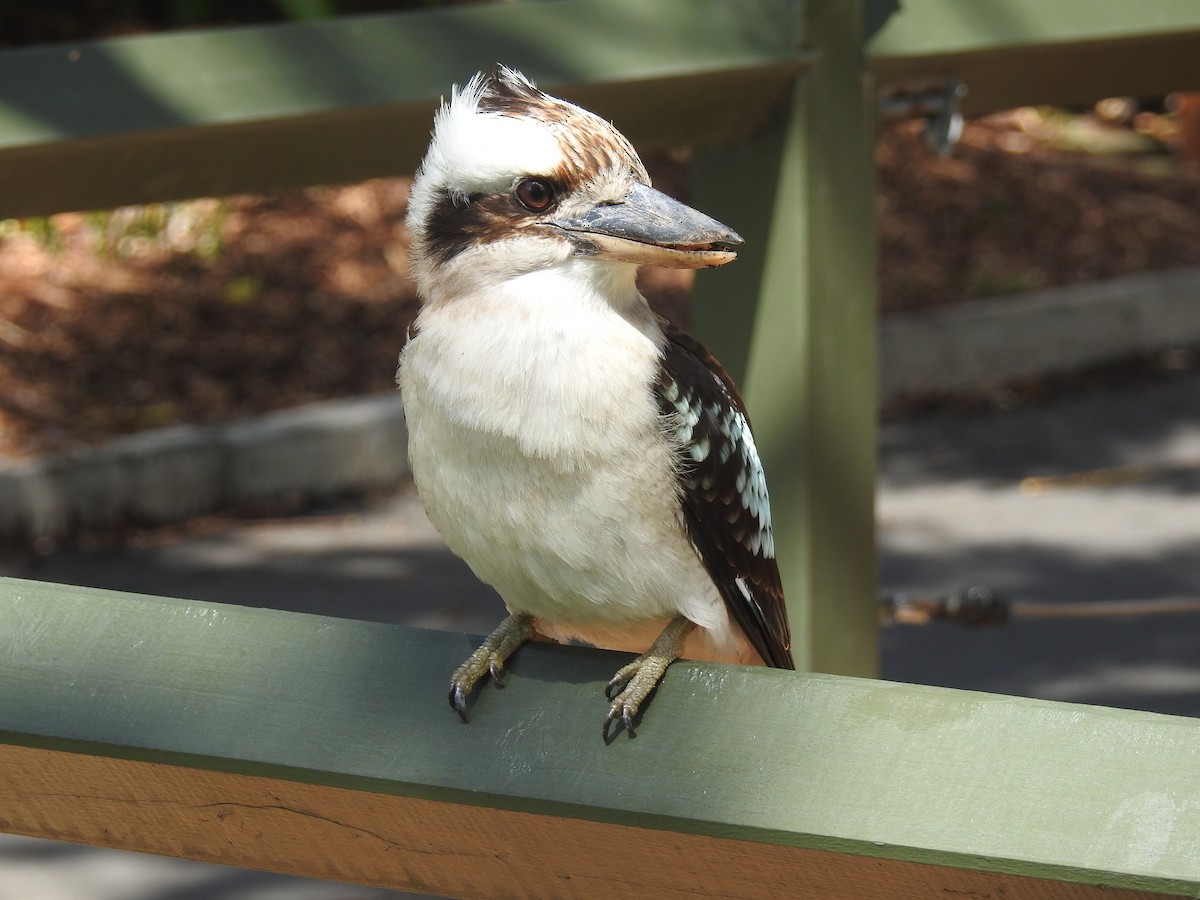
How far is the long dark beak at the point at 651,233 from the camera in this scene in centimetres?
172

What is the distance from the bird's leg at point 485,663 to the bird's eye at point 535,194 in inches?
18.9

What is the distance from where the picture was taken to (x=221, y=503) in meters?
5.82

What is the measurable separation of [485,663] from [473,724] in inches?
4.4

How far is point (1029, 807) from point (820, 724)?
7.7 inches

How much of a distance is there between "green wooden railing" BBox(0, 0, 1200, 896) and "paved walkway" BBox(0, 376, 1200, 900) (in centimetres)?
195

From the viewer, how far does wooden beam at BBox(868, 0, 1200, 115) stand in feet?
8.27

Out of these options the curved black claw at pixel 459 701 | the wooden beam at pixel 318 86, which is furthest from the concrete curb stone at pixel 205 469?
the curved black claw at pixel 459 701

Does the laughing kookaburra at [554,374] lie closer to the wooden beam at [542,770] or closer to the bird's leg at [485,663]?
the bird's leg at [485,663]

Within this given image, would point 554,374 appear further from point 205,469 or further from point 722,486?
point 205,469

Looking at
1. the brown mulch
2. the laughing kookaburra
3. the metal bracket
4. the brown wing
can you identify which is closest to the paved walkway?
the brown mulch

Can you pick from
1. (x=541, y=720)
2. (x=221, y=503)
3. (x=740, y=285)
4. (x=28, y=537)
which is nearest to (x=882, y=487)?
(x=221, y=503)

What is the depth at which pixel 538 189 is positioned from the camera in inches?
72.1

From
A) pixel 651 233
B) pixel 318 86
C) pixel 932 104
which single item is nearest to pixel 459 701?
pixel 651 233

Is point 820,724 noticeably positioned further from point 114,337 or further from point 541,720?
point 114,337
